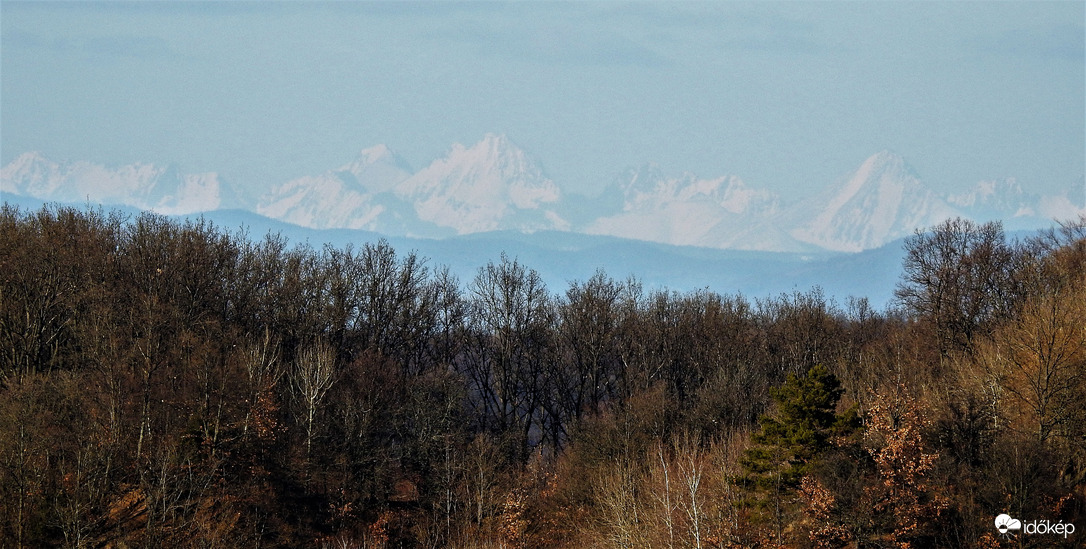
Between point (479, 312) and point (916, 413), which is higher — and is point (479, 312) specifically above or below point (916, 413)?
above

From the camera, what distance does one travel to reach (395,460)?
196ft

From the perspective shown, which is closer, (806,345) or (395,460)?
(395,460)

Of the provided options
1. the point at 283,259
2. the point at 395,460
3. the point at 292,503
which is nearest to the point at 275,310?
the point at 283,259

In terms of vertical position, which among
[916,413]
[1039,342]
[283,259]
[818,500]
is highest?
[283,259]

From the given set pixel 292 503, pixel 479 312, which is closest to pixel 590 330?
pixel 479 312

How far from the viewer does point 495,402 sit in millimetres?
73188

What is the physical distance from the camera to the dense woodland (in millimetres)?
36750

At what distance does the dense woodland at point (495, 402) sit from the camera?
36.8m

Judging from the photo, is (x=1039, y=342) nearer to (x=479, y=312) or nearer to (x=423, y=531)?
(x=423, y=531)

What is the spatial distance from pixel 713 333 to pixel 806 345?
7.93 meters

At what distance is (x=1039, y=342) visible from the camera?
1598 inches

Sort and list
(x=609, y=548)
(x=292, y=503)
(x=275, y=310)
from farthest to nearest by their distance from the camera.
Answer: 1. (x=275, y=310)
2. (x=292, y=503)
3. (x=609, y=548)

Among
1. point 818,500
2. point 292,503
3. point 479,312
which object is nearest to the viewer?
point 818,500

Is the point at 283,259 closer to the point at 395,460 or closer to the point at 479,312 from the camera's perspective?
the point at 479,312
